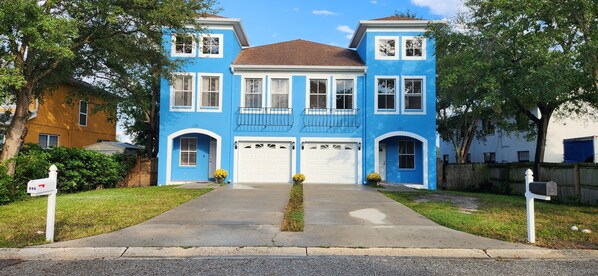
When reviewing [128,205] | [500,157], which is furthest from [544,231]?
[500,157]

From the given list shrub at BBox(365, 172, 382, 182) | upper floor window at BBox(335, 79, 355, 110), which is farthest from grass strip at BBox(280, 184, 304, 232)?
upper floor window at BBox(335, 79, 355, 110)

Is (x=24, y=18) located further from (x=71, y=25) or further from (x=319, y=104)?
(x=319, y=104)

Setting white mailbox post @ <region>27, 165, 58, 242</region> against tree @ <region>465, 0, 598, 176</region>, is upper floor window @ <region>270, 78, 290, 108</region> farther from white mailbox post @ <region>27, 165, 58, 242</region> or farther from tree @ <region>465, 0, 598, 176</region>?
white mailbox post @ <region>27, 165, 58, 242</region>

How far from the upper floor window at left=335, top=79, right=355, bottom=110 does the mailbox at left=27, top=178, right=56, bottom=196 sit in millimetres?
13913

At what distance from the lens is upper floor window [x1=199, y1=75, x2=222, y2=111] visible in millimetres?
18297

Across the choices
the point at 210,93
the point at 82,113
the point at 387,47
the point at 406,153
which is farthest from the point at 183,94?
the point at 406,153

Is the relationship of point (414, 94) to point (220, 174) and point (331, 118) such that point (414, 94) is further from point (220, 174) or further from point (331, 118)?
point (220, 174)


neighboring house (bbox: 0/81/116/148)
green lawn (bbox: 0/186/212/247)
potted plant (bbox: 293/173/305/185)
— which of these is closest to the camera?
green lawn (bbox: 0/186/212/247)

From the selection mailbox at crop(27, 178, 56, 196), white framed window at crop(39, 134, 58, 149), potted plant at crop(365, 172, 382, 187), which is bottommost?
potted plant at crop(365, 172, 382, 187)

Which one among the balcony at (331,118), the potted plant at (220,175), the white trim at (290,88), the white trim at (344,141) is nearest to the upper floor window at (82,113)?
the potted plant at (220,175)

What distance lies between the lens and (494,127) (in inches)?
1148

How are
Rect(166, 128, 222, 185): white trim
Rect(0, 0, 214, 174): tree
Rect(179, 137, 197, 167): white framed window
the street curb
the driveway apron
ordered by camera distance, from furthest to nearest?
Rect(179, 137, 197, 167): white framed window
Rect(166, 128, 222, 185): white trim
Rect(0, 0, 214, 174): tree
the driveway apron
the street curb

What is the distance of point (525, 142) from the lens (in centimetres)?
2567

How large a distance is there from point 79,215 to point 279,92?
451 inches
